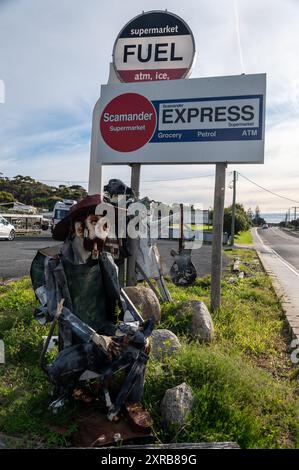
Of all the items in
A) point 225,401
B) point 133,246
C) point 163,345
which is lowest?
point 225,401

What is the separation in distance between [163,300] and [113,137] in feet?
8.23

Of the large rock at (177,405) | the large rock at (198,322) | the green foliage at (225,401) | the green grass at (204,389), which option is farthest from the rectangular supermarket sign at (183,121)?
the large rock at (177,405)

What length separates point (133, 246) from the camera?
573cm

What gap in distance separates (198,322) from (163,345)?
3.18 ft

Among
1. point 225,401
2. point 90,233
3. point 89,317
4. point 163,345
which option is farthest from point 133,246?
point 225,401

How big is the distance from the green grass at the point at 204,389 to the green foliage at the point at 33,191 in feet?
159

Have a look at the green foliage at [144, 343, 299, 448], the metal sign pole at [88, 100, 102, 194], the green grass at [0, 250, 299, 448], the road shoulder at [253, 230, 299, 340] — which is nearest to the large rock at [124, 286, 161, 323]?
the green grass at [0, 250, 299, 448]

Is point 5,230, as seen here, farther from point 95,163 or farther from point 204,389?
point 204,389

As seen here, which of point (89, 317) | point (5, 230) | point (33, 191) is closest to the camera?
point (89, 317)

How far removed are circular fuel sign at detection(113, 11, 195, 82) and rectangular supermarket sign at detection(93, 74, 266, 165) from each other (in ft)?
0.77

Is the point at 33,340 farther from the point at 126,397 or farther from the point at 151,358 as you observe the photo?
the point at 126,397

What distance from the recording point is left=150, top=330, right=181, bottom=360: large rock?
3.65 m

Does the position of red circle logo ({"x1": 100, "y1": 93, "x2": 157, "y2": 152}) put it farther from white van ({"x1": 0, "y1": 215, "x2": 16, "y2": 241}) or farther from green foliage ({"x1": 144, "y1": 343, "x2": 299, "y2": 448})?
white van ({"x1": 0, "y1": 215, "x2": 16, "y2": 241})
